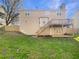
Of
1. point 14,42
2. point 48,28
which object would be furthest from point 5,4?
point 14,42

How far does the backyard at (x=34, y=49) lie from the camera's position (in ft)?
78.1

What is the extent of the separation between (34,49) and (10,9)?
2158 centimetres

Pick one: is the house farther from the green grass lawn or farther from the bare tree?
the green grass lawn

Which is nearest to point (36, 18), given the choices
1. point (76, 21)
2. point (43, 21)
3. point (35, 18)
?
point (35, 18)

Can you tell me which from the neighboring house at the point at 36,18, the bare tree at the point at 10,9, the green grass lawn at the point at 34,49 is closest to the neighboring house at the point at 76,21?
Result: the neighboring house at the point at 36,18

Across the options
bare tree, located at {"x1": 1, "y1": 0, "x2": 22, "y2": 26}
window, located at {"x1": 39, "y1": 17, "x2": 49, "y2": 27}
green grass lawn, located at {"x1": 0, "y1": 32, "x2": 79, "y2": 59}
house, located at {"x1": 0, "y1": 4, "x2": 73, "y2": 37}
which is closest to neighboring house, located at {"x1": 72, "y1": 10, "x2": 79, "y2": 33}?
house, located at {"x1": 0, "y1": 4, "x2": 73, "y2": 37}

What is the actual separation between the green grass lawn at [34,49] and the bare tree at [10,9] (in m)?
15.1

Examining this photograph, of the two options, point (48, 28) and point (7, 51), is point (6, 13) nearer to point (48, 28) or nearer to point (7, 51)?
point (48, 28)

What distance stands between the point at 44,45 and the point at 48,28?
42.7ft

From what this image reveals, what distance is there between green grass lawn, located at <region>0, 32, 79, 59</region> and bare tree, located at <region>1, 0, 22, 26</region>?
15.1 metres

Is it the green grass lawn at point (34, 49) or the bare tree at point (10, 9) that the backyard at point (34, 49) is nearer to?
the green grass lawn at point (34, 49)

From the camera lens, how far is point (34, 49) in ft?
86.5

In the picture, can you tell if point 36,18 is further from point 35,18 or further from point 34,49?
point 34,49

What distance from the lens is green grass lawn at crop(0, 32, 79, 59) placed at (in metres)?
23.8
